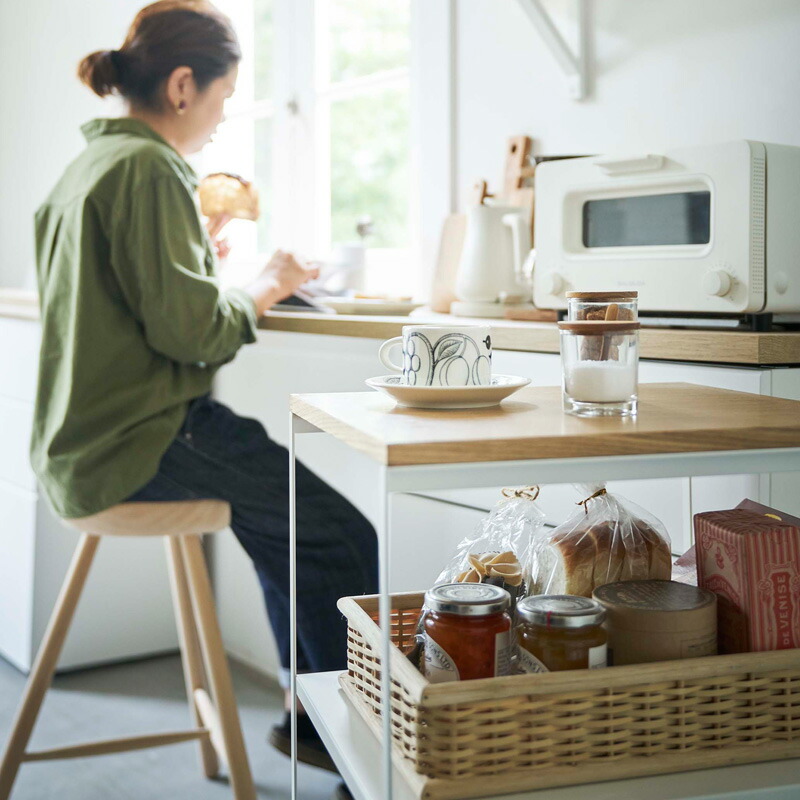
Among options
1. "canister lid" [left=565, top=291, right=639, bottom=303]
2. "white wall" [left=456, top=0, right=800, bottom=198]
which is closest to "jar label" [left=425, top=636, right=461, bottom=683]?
"canister lid" [left=565, top=291, right=639, bottom=303]

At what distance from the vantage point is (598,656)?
0.81 metres

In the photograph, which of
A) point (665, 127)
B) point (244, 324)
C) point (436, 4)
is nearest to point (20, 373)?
point (244, 324)

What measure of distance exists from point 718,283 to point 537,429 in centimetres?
72

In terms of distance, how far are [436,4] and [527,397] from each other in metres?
1.77

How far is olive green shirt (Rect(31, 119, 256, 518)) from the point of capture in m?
1.66

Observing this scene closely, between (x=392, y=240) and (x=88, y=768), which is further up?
(x=392, y=240)

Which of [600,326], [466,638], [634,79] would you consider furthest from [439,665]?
[634,79]

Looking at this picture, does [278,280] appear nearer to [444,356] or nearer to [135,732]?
[135,732]

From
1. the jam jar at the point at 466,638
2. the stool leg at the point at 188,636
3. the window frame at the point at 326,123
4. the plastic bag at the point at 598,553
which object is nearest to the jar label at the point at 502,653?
the jam jar at the point at 466,638

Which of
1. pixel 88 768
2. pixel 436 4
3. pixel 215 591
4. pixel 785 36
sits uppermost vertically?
pixel 436 4

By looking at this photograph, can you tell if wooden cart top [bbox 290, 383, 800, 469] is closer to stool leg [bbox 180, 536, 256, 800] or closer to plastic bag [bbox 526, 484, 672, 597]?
plastic bag [bbox 526, 484, 672, 597]

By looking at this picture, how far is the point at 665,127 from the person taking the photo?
1918 millimetres

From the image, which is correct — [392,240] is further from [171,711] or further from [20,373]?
[171,711]

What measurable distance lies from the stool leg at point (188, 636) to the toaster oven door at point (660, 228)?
89cm
